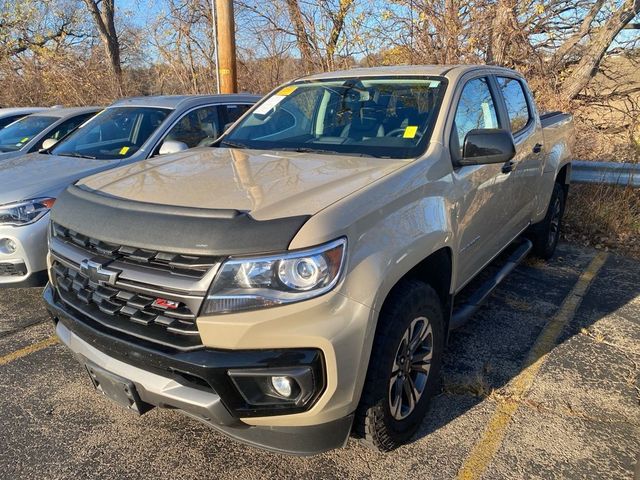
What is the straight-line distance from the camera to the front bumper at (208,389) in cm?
188

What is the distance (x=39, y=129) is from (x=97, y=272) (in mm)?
6512

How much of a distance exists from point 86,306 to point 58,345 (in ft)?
5.38

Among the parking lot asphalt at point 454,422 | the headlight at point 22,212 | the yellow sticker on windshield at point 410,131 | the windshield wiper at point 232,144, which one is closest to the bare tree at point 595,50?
the parking lot asphalt at point 454,422

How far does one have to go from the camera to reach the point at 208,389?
1.96 metres

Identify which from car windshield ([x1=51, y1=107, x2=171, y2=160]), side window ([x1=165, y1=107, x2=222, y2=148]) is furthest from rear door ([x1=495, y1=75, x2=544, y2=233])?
car windshield ([x1=51, y1=107, x2=171, y2=160])

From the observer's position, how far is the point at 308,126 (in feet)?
Answer: 11.4

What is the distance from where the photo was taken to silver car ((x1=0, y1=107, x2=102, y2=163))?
22.3ft

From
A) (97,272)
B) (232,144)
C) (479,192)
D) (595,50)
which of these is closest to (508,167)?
(479,192)

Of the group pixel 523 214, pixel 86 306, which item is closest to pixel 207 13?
pixel 523 214

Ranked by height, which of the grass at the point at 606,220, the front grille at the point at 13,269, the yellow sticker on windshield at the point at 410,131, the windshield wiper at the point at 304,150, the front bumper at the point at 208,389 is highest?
the yellow sticker on windshield at the point at 410,131

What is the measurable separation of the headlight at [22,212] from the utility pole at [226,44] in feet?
14.6

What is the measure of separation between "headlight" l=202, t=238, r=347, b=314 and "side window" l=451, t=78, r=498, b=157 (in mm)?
1391

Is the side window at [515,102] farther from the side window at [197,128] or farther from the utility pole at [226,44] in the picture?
the utility pole at [226,44]

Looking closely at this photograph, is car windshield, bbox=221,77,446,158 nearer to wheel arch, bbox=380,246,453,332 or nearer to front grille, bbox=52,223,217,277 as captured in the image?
wheel arch, bbox=380,246,453,332
